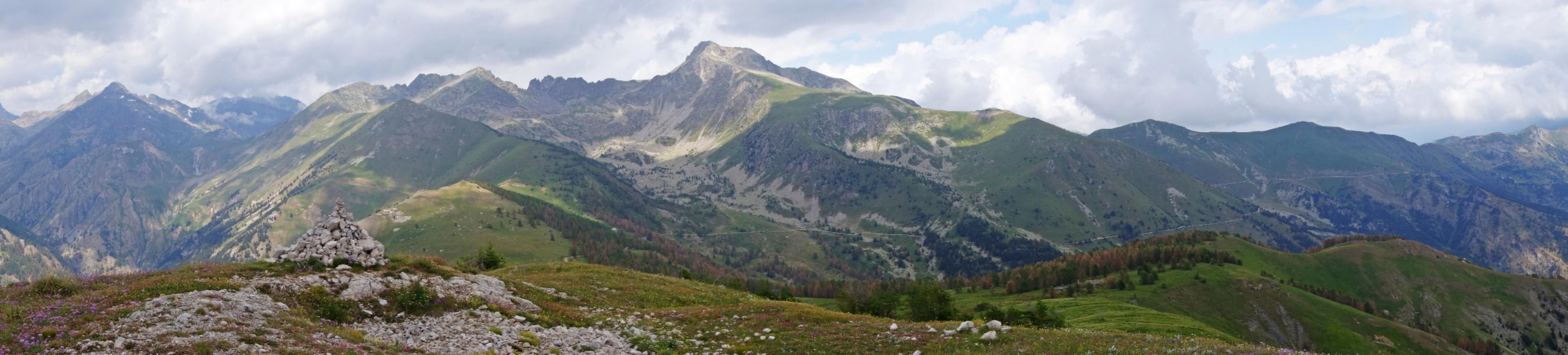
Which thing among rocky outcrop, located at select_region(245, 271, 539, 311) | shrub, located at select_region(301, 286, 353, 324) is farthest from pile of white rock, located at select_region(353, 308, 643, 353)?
rocky outcrop, located at select_region(245, 271, 539, 311)

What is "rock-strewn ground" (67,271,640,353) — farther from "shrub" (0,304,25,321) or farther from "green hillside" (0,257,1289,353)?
"shrub" (0,304,25,321)

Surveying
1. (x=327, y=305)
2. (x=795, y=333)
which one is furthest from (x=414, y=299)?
(x=795, y=333)

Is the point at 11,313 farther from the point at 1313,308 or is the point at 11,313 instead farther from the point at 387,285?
the point at 1313,308

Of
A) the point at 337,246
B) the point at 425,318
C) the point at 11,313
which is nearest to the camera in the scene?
the point at 11,313

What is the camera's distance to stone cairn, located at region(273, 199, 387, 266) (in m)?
37.1

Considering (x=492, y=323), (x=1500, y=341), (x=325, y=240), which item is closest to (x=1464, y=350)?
(x=1500, y=341)

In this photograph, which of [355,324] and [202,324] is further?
[355,324]

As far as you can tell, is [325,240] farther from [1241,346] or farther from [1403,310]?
[1403,310]

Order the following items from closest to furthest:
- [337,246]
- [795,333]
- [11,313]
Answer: [11,313] < [795,333] < [337,246]

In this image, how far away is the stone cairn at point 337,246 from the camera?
1460 inches

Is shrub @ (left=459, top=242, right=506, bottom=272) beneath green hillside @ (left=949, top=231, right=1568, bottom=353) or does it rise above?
above

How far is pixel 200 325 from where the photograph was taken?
2595cm

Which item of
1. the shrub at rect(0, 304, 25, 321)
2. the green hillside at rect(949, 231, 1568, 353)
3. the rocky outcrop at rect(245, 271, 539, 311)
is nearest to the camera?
the shrub at rect(0, 304, 25, 321)

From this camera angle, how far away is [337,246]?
37.9m
